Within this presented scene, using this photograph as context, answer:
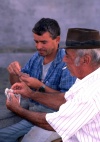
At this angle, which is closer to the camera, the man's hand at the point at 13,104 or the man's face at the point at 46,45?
the man's hand at the point at 13,104

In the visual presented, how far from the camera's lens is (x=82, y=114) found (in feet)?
6.38

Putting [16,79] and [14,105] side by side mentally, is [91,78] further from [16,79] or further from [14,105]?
[16,79]

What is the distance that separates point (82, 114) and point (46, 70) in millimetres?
1349

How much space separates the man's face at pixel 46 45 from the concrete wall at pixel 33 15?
13.0ft

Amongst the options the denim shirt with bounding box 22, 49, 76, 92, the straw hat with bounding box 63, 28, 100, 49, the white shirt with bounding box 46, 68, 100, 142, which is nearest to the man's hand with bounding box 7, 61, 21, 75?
the denim shirt with bounding box 22, 49, 76, 92

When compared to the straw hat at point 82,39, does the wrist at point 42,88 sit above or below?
below

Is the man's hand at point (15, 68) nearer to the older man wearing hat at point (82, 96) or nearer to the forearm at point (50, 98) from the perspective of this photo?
the forearm at point (50, 98)

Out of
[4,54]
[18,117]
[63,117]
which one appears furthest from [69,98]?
[4,54]

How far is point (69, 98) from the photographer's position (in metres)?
2.13

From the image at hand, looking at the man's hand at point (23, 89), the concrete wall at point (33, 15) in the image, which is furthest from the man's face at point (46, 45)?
the concrete wall at point (33, 15)

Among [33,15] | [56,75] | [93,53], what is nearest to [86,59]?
[93,53]

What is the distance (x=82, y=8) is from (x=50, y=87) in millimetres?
4518

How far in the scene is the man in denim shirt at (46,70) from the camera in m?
3.07

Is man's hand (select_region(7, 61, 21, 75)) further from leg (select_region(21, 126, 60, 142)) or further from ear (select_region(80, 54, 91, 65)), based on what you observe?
ear (select_region(80, 54, 91, 65))
